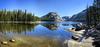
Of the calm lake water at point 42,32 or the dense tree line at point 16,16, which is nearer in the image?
the calm lake water at point 42,32

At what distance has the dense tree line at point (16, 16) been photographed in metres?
117

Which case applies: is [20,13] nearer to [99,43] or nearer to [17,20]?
[17,20]

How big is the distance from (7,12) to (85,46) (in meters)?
104

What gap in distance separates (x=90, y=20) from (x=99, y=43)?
5427 cm

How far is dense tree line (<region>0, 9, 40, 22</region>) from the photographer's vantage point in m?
117

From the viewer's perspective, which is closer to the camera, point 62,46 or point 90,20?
point 62,46

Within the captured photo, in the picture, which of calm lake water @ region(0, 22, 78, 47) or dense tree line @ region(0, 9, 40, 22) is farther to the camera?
dense tree line @ region(0, 9, 40, 22)

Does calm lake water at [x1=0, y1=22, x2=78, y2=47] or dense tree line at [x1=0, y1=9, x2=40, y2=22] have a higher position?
dense tree line at [x1=0, y1=9, x2=40, y2=22]

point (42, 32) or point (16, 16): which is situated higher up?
point (16, 16)

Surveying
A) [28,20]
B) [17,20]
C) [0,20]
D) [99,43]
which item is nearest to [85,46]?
[99,43]

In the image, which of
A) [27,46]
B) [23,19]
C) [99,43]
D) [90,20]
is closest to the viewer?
[99,43]

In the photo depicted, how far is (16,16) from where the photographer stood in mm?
124125

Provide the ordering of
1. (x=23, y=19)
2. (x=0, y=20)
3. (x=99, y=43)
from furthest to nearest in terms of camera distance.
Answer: (x=23, y=19)
(x=0, y=20)
(x=99, y=43)

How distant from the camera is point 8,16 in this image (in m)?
119
